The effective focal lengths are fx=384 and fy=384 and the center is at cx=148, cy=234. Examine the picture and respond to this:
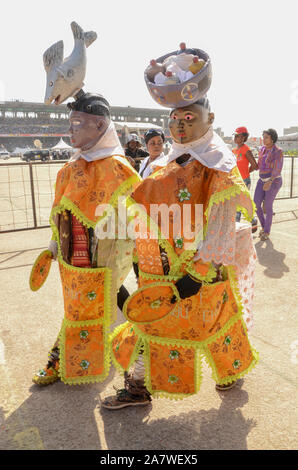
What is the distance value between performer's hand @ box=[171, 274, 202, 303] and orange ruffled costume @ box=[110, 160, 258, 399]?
0.09 feet

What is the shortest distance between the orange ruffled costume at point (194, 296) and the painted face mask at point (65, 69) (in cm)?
88

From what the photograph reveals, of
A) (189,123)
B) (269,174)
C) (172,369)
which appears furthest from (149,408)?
(269,174)

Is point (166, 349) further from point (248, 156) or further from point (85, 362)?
point (248, 156)

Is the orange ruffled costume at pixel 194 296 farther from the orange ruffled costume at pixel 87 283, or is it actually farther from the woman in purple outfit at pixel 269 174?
the woman in purple outfit at pixel 269 174

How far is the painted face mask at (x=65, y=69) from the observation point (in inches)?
93.6

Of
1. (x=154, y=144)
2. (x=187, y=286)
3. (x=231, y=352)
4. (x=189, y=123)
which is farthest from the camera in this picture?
(x=154, y=144)

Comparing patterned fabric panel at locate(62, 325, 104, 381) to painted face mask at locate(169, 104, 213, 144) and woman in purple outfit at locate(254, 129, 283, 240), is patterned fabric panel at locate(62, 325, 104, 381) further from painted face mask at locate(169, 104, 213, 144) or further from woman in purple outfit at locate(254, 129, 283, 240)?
woman in purple outfit at locate(254, 129, 283, 240)

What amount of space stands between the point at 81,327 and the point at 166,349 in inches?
26.2

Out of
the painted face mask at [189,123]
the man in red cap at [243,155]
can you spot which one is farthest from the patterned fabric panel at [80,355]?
the man in red cap at [243,155]

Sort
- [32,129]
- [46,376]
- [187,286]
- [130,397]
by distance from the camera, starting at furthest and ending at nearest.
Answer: [32,129] < [46,376] < [130,397] < [187,286]

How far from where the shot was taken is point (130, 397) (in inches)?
91.7

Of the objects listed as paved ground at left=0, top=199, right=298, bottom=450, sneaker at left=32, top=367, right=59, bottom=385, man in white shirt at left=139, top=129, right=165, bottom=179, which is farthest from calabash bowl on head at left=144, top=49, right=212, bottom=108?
man in white shirt at left=139, top=129, right=165, bottom=179

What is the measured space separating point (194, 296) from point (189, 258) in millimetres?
216

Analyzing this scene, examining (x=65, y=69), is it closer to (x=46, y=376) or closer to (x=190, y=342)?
(x=190, y=342)
